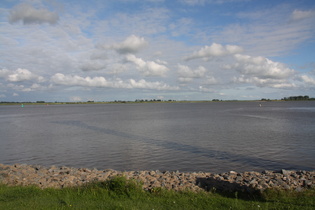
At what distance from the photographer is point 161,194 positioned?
12.1 metres

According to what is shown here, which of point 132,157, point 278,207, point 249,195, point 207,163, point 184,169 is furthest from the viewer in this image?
point 132,157

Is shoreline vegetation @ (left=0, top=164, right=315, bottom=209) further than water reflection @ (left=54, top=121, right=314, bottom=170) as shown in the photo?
No

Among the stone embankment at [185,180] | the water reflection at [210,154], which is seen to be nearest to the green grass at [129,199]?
the stone embankment at [185,180]

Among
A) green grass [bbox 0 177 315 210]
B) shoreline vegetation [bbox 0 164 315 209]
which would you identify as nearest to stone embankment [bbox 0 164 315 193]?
shoreline vegetation [bbox 0 164 315 209]

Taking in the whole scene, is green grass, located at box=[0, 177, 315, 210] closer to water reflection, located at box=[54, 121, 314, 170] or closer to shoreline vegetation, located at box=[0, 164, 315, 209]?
shoreline vegetation, located at box=[0, 164, 315, 209]

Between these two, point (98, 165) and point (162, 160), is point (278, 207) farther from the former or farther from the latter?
point (98, 165)

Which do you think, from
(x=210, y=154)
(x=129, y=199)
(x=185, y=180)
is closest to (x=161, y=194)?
(x=129, y=199)

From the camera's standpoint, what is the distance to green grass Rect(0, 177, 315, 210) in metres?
10.2

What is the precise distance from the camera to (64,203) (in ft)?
34.5

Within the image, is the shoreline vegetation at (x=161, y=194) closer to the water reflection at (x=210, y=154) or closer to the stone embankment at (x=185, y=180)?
the stone embankment at (x=185, y=180)

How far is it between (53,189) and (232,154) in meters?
18.0

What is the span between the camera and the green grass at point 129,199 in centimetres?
1023

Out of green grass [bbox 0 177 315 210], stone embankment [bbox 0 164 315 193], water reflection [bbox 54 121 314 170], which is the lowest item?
water reflection [bbox 54 121 314 170]

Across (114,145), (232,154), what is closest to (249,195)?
(232,154)
